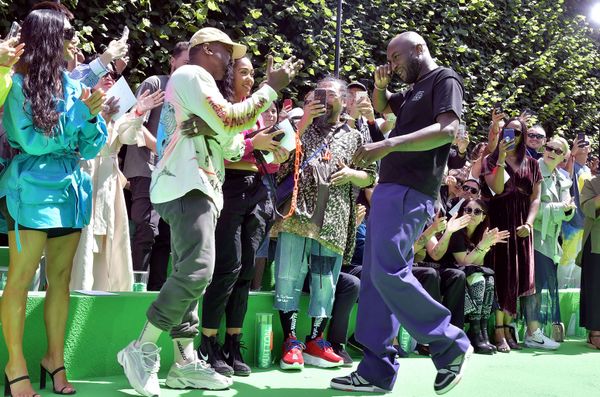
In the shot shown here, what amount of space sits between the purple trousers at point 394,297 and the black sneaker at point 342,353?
2.56 ft

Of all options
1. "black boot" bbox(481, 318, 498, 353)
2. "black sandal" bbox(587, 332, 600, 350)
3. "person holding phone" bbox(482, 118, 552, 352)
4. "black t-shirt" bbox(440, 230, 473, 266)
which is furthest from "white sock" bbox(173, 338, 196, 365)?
"black sandal" bbox(587, 332, 600, 350)

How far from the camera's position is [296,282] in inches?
177

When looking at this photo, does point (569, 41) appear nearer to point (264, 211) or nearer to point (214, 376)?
point (264, 211)

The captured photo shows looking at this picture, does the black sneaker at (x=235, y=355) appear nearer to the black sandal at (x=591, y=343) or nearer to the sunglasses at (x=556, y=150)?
the black sandal at (x=591, y=343)

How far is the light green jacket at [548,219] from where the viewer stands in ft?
21.0

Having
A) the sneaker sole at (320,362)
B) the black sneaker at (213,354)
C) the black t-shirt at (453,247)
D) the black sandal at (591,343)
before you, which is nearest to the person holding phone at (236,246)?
the black sneaker at (213,354)

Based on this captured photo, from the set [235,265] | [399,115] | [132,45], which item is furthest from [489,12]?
[235,265]

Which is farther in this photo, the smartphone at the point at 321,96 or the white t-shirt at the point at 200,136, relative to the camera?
the smartphone at the point at 321,96

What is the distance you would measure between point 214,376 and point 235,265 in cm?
63

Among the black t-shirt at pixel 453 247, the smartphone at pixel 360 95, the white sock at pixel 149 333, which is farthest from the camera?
the black t-shirt at pixel 453 247

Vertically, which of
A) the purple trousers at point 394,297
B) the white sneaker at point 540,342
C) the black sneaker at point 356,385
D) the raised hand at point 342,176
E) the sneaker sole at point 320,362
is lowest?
the black sneaker at point 356,385

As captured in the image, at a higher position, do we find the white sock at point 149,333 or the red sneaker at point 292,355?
the white sock at point 149,333

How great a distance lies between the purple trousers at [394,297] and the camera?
11.6 feet

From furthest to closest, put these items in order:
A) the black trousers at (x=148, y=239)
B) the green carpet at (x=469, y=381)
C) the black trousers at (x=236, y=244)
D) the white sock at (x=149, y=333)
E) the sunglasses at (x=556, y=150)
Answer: the sunglasses at (x=556, y=150), the black trousers at (x=148, y=239), the black trousers at (x=236, y=244), the green carpet at (x=469, y=381), the white sock at (x=149, y=333)
